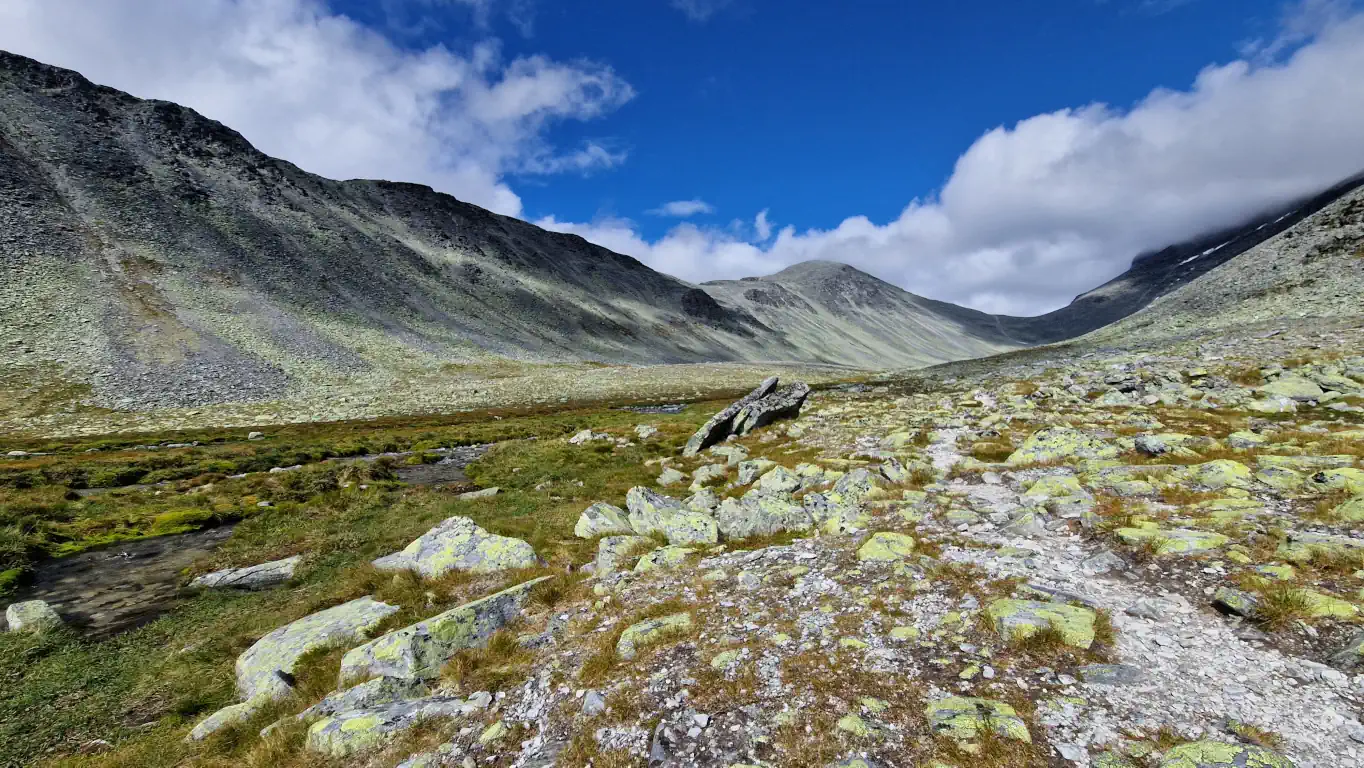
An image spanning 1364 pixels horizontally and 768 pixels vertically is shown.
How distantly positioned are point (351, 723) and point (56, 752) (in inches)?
212

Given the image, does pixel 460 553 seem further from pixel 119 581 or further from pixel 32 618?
pixel 119 581

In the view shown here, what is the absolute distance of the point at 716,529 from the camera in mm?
14430

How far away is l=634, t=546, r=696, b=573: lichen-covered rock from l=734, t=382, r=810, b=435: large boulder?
1953cm

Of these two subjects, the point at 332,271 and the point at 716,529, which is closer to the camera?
the point at 716,529

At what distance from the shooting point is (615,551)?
534 inches

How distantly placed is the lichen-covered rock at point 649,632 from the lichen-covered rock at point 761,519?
4.78 meters

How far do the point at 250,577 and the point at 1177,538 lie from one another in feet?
76.2

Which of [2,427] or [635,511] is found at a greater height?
[2,427]

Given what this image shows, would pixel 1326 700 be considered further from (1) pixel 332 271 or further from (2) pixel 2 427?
(1) pixel 332 271

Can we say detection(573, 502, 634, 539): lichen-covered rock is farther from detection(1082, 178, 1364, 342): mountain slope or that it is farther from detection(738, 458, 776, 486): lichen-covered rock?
detection(1082, 178, 1364, 342): mountain slope

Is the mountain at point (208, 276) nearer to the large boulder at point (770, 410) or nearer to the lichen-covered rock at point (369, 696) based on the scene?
the large boulder at point (770, 410)

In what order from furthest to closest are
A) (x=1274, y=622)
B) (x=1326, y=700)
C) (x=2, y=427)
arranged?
(x=2, y=427)
(x=1274, y=622)
(x=1326, y=700)

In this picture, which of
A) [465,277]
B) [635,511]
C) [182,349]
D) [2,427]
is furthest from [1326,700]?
[465,277]

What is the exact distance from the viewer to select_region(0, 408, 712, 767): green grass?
898cm
